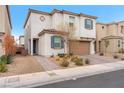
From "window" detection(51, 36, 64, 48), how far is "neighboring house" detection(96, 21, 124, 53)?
10.1 metres

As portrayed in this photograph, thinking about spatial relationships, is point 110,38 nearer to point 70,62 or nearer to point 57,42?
point 57,42

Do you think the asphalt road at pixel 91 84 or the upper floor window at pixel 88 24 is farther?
the upper floor window at pixel 88 24

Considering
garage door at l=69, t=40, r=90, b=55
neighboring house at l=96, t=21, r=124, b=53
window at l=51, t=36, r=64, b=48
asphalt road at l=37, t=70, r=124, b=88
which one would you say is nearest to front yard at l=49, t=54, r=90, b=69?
window at l=51, t=36, r=64, b=48

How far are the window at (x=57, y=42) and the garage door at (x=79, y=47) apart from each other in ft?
6.40

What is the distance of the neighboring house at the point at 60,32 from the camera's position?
17.3 meters

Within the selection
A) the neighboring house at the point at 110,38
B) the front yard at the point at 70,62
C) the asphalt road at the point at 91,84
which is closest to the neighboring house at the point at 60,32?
the front yard at the point at 70,62

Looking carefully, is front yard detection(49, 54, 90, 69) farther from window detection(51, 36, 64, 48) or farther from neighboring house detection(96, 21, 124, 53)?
neighboring house detection(96, 21, 124, 53)

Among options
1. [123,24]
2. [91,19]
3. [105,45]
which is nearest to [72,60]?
[91,19]

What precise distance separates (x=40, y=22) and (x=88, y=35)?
24.9 ft

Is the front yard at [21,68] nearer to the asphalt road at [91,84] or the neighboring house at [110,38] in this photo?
the asphalt road at [91,84]

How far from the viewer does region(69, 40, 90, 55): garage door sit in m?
19.8

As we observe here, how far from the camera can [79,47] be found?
2086 centimetres
